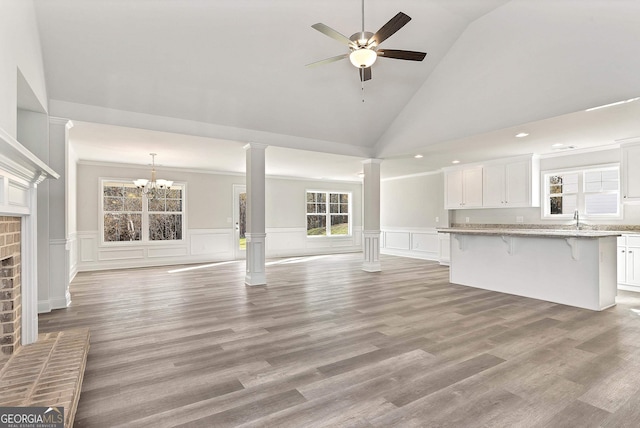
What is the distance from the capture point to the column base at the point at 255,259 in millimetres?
5527

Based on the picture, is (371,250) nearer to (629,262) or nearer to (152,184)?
(629,262)

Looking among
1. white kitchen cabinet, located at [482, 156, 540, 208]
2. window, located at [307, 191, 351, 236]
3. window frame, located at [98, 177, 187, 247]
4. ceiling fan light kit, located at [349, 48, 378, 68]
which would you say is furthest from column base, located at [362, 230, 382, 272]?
window frame, located at [98, 177, 187, 247]

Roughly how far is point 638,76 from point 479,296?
314 centimetres

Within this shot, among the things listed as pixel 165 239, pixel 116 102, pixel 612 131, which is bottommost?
pixel 165 239

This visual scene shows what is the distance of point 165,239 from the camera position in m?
8.26

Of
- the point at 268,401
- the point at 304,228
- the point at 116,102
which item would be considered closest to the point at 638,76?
the point at 268,401

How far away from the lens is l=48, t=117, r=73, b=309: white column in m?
4.17

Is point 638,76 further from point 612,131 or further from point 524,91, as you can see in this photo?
point 612,131

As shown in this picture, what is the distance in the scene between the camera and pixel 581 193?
6078 millimetres

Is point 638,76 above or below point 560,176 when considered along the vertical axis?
above

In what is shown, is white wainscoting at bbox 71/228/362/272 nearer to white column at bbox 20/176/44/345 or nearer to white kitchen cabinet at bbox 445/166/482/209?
white kitchen cabinet at bbox 445/166/482/209

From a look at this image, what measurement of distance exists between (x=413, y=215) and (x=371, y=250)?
3.13 meters

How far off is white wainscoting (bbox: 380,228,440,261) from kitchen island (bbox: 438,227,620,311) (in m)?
3.09

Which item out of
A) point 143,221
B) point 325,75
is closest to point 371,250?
point 325,75
